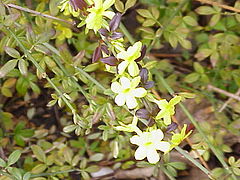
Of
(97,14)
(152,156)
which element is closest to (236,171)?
(152,156)

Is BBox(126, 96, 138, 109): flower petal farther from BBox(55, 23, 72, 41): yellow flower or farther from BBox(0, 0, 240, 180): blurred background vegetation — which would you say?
BBox(55, 23, 72, 41): yellow flower

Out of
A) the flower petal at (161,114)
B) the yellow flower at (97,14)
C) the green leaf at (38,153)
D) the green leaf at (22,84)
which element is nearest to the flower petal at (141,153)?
the flower petal at (161,114)

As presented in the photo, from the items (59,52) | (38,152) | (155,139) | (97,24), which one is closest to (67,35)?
(59,52)

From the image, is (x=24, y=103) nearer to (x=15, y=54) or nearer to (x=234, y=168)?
(x=15, y=54)

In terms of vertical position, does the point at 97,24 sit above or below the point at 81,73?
above

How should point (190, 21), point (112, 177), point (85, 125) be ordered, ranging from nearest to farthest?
point (85, 125), point (190, 21), point (112, 177)

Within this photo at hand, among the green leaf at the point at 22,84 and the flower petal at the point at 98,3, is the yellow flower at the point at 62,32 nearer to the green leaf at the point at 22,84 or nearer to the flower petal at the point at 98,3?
the green leaf at the point at 22,84

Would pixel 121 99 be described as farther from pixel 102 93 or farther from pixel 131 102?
pixel 102 93

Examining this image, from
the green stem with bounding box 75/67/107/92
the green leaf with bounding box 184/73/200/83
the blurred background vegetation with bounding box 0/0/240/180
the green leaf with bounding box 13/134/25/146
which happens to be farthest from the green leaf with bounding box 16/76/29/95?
the green leaf with bounding box 184/73/200/83
